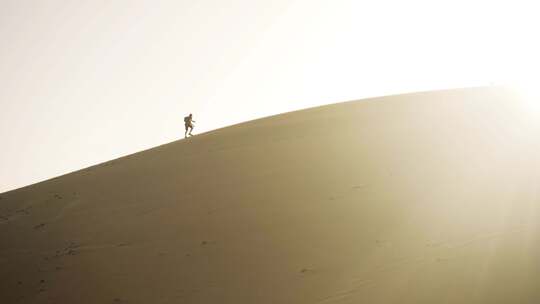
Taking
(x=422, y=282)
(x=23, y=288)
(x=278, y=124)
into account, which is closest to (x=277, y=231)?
(x=422, y=282)

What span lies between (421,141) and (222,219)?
4.64 meters

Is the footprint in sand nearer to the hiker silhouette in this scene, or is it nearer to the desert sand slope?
the desert sand slope

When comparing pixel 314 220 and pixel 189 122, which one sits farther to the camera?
pixel 189 122

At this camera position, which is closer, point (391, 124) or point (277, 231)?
point (277, 231)

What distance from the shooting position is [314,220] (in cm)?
677

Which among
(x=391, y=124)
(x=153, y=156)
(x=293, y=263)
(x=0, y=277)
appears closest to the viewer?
(x=293, y=263)

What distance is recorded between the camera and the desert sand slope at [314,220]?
5160 millimetres

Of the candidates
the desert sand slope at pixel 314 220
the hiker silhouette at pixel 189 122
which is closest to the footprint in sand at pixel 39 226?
the desert sand slope at pixel 314 220

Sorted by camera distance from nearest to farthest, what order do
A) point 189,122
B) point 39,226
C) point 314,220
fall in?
1. point 314,220
2. point 39,226
3. point 189,122

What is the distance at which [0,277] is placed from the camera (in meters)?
7.16

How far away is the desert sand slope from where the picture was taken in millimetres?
5160

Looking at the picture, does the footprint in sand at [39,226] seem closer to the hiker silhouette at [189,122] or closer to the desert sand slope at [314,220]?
the desert sand slope at [314,220]

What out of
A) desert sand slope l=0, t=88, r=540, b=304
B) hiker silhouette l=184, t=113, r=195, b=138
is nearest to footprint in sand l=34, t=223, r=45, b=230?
desert sand slope l=0, t=88, r=540, b=304

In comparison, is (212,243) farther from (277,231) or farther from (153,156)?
(153,156)
